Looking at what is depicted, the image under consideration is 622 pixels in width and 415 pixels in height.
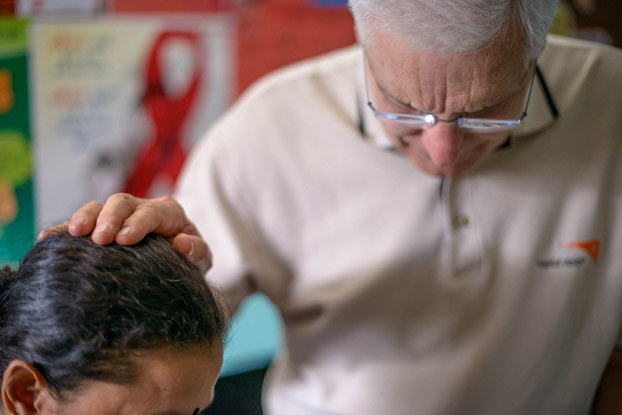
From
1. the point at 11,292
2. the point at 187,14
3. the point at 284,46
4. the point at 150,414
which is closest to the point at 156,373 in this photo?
the point at 150,414

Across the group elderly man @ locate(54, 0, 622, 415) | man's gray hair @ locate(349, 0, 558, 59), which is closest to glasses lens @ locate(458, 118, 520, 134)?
man's gray hair @ locate(349, 0, 558, 59)

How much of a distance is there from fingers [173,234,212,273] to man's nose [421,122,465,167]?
42 centimetres

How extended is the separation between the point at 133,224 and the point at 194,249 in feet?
0.43

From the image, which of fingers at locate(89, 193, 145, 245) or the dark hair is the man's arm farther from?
fingers at locate(89, 193, 145, 245)

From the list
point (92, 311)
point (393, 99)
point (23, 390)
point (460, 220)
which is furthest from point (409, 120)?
point (23, 390)

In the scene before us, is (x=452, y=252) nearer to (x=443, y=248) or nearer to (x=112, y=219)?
(x=443, y=248)

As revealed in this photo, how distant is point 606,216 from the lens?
1.37m

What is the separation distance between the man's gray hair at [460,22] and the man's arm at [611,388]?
730 millimetres

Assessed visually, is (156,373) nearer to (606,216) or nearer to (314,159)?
(314,159)

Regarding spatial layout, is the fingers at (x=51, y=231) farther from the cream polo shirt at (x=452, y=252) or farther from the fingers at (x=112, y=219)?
the cream polo shirt at (x=452, y=252)

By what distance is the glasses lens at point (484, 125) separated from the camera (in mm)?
1015

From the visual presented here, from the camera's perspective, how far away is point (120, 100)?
217cm

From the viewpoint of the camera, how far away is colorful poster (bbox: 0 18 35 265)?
6.34 feet

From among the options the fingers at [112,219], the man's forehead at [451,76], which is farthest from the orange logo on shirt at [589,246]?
the fingers at [112,219]
